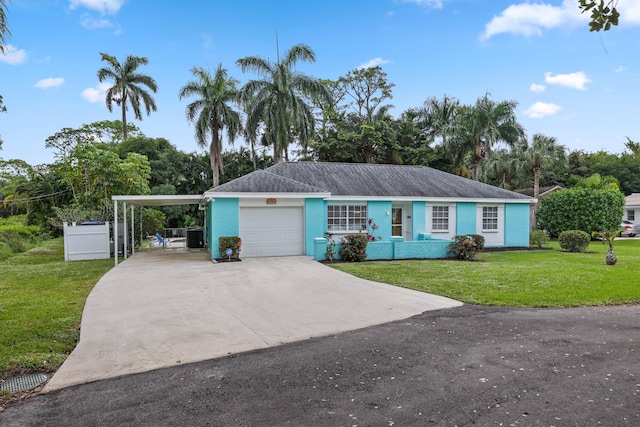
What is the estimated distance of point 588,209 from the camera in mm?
21734

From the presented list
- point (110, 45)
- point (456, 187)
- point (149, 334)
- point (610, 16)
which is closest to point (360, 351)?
point (149, 334)

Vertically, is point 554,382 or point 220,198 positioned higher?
point 220,198

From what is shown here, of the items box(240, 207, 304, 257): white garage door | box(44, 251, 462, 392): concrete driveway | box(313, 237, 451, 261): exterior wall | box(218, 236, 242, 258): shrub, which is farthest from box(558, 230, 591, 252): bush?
box(218, 236, 242, 258): shrub

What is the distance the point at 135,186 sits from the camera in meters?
21.6

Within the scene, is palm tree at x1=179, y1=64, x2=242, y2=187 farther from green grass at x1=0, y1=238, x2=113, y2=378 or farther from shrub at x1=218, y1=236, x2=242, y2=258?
green grass at x1=0, y1=238, x2=113, y2=378

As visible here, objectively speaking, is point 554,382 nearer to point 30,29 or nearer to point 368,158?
point 30,29

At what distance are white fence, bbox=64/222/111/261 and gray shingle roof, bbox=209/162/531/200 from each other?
6.66 m

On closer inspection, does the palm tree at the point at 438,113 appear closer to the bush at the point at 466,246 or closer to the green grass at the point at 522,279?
the bush at the point at 466,246

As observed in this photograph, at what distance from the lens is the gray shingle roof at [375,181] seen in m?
16.9

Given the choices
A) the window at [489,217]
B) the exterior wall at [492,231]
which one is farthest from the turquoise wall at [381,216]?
the window at [489,217]

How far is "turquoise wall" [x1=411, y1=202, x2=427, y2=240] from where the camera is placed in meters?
17.6

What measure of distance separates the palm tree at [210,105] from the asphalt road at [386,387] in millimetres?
23519

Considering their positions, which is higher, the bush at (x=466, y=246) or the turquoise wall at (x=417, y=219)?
the turquoise wall at (x=417, y=219)

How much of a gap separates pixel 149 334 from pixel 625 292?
978cm
